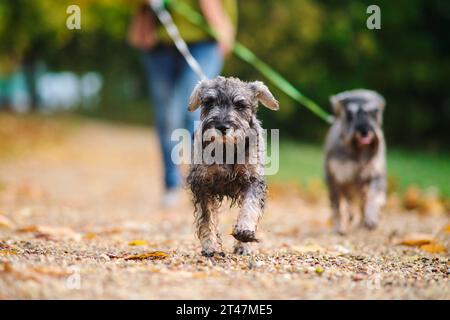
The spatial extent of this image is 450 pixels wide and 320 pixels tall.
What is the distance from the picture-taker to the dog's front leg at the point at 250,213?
450cm

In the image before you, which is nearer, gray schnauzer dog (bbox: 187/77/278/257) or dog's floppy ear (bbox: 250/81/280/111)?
gray schnauzer dog (bbox: 187/77/278/257)

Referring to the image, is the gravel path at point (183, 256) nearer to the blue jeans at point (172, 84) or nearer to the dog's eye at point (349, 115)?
the blue jeans at point (172, 84)

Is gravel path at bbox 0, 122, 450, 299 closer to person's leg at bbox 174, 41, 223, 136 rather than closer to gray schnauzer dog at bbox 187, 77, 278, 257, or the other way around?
gray schnauzer dog at bbox 187, 77, 278, 257

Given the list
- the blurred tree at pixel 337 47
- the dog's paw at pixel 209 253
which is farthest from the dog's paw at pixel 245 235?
the blurred tree at pixel 337 47

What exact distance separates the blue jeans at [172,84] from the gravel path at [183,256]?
878 mm

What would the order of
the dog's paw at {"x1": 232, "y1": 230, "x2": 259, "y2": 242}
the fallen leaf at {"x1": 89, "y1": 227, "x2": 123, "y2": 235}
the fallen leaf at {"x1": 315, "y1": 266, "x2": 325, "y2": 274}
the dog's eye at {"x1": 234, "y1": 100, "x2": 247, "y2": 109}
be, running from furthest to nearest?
the fallen leaf at {"x1": 89, "y1": 227, "x2": 123, "y2": 235}
the dog's eye at {"x1": 234, "y1": 100, "x2": 247, "y2": 109}
the dog's paw at {"x1": 232, "y1": 230, "x2": 259, "y2": 242}
the fallen leaf at {"x1": 315, "y1": 266, "x2": 325, "y2": 274}

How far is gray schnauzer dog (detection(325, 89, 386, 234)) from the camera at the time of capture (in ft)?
22.9

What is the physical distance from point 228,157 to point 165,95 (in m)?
3.97

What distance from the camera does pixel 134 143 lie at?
79.1ft

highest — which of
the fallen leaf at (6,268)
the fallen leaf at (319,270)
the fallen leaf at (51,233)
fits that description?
the fallen leaf at (6,268)

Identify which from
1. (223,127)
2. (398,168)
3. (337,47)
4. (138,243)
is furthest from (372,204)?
(337,47)

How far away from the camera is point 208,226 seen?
195 inches

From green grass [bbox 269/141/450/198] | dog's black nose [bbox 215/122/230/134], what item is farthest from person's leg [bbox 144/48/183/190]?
green grass [bbox 269/141/450/198]

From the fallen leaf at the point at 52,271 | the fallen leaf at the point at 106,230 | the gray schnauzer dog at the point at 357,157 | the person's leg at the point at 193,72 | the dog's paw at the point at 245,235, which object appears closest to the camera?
the fallen leaf at the point at 52,271
